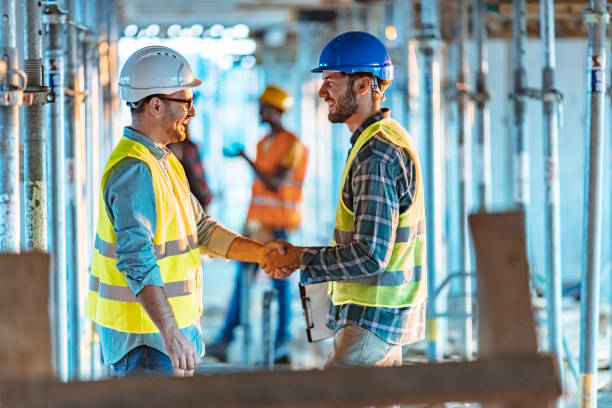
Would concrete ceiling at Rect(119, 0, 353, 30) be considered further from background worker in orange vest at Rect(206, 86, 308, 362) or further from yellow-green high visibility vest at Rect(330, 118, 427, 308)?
yellow-green high visibility vest at Rect(330, 118, 427, 308)

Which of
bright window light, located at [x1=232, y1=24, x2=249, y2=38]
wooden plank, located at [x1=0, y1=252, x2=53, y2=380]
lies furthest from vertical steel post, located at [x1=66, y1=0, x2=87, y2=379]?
bright window light, located at [x1=232, y1=24, x2=249, y2=38]

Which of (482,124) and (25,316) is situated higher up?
(482,124)

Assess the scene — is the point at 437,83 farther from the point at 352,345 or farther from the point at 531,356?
the point at 531,356

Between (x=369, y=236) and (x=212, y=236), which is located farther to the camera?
(x=212, y=236)

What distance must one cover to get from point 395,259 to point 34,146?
191cm

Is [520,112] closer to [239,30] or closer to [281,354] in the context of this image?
[281,354]

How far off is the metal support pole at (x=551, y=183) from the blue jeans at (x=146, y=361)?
3.58 meters

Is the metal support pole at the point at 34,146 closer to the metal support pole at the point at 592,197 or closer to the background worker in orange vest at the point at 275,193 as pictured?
the metal support pole at the point at 592,197

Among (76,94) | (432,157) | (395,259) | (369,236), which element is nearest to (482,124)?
(432,157)

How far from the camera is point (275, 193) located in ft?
33.9

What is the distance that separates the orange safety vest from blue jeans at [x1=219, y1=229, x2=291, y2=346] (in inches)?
6.1

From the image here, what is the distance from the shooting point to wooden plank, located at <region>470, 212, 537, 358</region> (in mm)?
2525

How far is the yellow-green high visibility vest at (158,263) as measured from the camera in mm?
4477

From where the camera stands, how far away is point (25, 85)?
17.1ft
